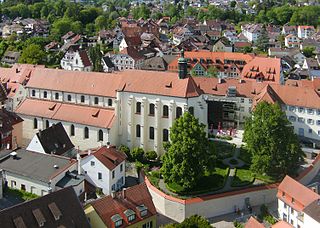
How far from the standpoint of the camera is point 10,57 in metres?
120

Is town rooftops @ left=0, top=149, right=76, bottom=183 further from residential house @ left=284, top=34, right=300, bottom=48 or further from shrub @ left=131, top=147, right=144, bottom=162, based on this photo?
residential house @ left=284, top=34, right=300, bottom=48

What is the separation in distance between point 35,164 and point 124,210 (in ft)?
41.6

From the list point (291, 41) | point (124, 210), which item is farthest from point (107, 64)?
point (124, 210)

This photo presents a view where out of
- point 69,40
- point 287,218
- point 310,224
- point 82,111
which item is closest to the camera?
point 310,224

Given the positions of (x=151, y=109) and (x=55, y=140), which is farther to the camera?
(x=151, y=109)

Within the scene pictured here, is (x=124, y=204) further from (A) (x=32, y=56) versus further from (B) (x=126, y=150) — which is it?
(A) (x=32, y=56)

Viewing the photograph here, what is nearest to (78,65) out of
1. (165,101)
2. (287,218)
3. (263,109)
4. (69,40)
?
(69,40)

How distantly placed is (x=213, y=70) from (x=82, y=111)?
42.9m

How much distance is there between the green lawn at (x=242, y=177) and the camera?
51.7 meters

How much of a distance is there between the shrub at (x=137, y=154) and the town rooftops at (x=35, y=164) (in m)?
9.46

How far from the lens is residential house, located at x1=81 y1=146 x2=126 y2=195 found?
5088cm

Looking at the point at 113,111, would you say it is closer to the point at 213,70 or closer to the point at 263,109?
the point at 263,109

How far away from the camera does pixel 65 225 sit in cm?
3741

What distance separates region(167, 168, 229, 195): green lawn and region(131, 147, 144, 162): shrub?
862cm
